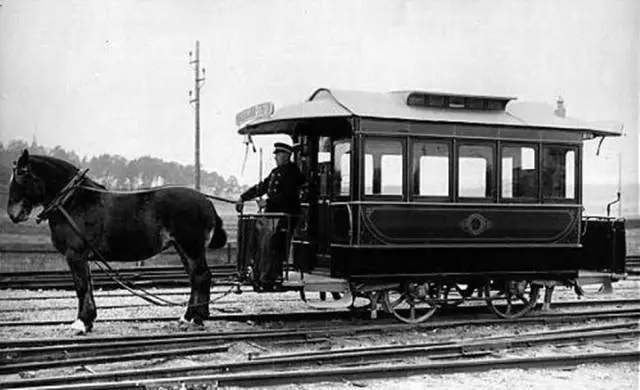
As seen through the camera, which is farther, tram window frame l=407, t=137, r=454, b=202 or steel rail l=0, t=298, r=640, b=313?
steel rail l=0, t=298, r=640, b=313

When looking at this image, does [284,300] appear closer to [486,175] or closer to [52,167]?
[486,175]

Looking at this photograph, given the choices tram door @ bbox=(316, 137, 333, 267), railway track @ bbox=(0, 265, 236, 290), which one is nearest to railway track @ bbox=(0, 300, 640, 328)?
tram door @ bbox=(316, 137, 333, 267)

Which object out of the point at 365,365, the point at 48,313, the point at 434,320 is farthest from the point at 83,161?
the point at 365,365

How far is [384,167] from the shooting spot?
919 centimetres

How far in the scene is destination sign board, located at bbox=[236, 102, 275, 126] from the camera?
9.29 meters

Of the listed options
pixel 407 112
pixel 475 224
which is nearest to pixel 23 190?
pixel 407 112

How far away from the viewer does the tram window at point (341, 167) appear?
9.21 metres

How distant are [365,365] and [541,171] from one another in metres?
4.11

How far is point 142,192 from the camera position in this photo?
880 cm

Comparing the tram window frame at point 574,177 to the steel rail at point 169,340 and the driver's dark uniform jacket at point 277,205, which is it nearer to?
the steel rail at point 169,340

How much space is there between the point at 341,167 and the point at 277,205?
90 centimetres

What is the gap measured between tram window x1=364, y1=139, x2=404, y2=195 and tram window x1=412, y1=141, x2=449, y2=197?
198 mm

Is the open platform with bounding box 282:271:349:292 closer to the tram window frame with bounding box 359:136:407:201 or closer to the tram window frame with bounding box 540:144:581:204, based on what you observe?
the tram window frame with bounding box 359:136:407:201

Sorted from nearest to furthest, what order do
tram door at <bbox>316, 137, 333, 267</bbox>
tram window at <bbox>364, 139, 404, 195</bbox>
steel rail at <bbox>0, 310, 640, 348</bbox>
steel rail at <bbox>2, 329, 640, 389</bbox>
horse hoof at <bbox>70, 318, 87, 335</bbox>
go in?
steel rail at <bbox>2, 329, 640, 389</bbox>
steel rail at <bbox>0, 310, 640, 348</bbox>
horse hoof at <bbox>70, 318, 87, 335</bbox>
tram window at <bbox>364, 139, 404, 195</bbox>
tram door at <bbox>316, 137, 333, 267</bbox>
